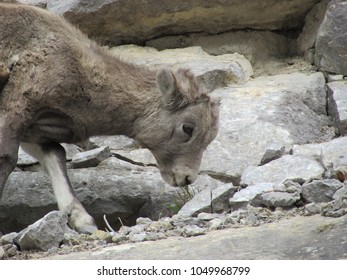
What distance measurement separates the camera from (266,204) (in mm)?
8398

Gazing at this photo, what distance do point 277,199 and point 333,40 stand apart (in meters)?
4.74

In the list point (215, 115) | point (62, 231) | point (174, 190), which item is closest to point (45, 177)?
point (174, 190)

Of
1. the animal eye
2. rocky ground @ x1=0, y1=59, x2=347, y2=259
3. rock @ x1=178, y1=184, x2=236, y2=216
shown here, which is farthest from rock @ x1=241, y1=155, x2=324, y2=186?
the animal eye

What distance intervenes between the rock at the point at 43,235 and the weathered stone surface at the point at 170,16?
18.4 ft

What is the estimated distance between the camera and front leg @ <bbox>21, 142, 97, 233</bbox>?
9.48 m

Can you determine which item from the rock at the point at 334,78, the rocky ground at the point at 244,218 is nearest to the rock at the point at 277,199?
the rocky ground at the point at 244,218

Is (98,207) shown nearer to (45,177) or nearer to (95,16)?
(45,177)

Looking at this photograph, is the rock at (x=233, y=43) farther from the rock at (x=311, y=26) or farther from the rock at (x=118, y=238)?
the rock at (x=118, y=238)

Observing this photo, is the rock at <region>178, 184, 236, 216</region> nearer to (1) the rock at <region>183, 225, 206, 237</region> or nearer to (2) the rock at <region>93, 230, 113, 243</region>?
(2) the rock at <region>93, 230, 113, 243</region>

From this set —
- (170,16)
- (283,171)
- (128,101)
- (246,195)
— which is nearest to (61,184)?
(128,101)

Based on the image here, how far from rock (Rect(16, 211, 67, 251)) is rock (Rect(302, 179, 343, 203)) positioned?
2.26 m

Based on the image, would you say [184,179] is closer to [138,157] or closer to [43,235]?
[138,157]

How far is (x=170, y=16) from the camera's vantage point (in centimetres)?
1320

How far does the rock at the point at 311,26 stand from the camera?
13.2 m
